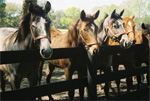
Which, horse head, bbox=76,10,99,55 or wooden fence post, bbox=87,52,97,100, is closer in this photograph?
wooden fence post, bbox=87,52,97,100

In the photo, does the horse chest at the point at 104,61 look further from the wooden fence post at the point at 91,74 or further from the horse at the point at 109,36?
the wooden fence post at the point at 91,74

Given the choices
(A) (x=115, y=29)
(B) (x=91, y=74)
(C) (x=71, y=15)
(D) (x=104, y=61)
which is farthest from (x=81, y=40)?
(C) (x=71, y=15)

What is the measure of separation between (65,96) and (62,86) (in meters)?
2.63

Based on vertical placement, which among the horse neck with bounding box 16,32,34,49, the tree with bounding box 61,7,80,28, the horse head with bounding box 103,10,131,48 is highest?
the tree with bounding box 61,7,80,28

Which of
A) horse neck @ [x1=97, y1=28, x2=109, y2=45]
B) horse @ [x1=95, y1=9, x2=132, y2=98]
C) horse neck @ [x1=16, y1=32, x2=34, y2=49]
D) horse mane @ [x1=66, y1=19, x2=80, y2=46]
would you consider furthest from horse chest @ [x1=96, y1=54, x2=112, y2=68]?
horse neck @ [x1=16, y1=32, x2=34, y2=49]

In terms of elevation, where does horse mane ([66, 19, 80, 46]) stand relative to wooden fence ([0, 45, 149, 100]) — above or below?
above

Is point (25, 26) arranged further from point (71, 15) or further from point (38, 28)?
point (71, 15)

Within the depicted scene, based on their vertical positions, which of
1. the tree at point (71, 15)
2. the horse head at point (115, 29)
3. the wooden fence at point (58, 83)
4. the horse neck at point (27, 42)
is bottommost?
the wooden fence at point (58, 83)

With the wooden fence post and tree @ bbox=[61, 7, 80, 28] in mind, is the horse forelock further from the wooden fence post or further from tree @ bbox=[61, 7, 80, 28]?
tree @ bbox=[61, 7, 80, 28]

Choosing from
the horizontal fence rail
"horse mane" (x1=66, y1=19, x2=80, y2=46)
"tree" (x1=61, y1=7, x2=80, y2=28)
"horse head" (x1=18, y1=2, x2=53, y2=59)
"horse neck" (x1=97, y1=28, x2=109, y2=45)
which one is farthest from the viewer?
"tree" (x1=61, y1=7, x2=80, y2=28)

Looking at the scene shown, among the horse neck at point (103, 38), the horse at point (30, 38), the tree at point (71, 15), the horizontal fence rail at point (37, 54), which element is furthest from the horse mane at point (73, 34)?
the tree at point (71, 15)

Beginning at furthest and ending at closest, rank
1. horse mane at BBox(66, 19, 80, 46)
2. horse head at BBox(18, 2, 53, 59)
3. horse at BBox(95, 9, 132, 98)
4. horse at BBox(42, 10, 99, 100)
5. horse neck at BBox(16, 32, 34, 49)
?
1. horse at BBox(95, 9, 132, 98)
2. horse mane at BBox(66, 19, 80, 46)
3. horse at BBox(42, 10, 99, 100)
4. horse neck at BBox(16, 32, 34, 49)
5. horse head at BBox(18, 2, 53, 59)

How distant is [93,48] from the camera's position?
300 centimetres

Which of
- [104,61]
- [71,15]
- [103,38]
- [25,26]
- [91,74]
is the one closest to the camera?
[91,74]
